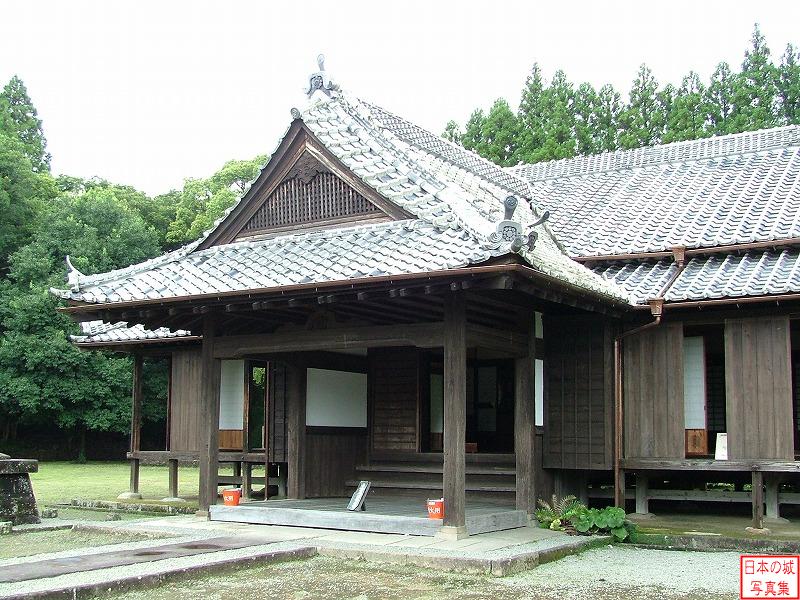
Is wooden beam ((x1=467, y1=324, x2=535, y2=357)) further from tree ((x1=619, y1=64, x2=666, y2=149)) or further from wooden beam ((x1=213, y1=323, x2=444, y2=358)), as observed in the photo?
tree ((x1=619, y1=64, x2=666, y2=149))

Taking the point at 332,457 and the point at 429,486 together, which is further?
the point at 332,457

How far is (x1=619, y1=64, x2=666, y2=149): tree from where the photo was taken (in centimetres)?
4044

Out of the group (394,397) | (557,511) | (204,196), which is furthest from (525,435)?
(204,196)

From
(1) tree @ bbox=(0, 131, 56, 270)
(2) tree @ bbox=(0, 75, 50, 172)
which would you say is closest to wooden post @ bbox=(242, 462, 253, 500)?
(1) tree @ bbox=(0, 131, 56, 270)

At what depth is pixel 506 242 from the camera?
10.0 m

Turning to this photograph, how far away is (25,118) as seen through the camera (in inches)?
2008

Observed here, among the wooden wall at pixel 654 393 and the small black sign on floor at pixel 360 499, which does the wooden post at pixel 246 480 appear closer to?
the small black sign on floor at pixel 360 499

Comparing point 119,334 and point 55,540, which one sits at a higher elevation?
point 119,334

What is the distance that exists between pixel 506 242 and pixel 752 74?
35.2 meters

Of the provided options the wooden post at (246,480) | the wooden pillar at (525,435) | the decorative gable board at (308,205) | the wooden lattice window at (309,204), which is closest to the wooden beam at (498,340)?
the wooden pillar at (525,435)

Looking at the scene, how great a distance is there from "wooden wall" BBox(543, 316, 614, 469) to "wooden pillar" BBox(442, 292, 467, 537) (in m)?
2.89

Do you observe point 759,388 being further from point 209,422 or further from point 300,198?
point 209,422

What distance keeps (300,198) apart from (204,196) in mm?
33626

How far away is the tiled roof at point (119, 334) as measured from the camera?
17.6 m
